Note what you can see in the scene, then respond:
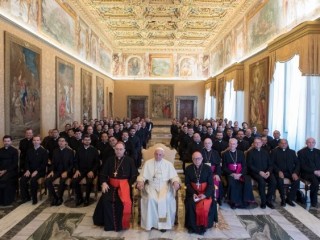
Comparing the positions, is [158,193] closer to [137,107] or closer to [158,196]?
[158,196]

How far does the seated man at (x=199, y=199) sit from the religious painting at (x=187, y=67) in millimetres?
21138

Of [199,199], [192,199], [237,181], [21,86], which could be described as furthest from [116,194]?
[21,86]

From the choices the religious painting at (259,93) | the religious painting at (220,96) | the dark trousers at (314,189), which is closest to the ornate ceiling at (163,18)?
the religious painting at (220,96)

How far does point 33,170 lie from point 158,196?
11.0ft

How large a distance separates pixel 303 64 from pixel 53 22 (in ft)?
28.6

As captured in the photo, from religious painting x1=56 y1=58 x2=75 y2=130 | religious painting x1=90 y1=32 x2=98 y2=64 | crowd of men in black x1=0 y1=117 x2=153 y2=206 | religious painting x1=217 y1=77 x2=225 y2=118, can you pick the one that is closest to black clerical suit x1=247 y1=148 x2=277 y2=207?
crowd of men in black x1=0 y1=117 x2=153 y2=206

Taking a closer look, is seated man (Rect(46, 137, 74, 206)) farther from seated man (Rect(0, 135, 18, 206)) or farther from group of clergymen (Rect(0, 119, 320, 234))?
seated man (Rect(0, 135, 18, 206))

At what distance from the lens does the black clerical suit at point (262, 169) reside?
22.3 ft

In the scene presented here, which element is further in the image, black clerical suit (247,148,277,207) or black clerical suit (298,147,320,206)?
black clerical suit (298,147,320,206)

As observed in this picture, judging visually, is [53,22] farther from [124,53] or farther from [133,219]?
[124,53]

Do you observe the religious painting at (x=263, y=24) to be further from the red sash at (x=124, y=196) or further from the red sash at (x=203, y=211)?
the red sash at (x=124, y=196)

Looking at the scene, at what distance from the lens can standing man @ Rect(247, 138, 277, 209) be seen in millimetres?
6754

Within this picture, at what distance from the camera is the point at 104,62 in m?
22.0

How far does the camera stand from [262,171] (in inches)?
280
